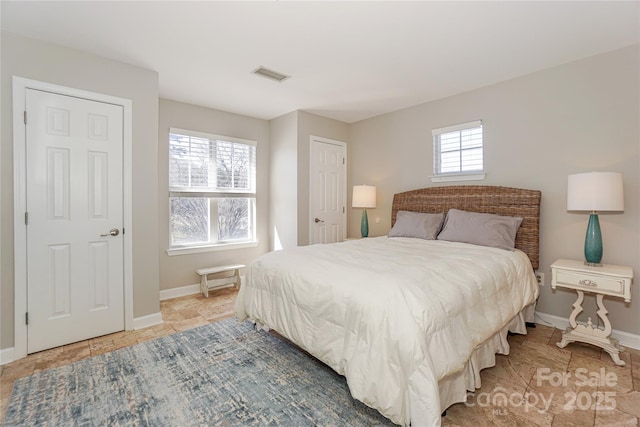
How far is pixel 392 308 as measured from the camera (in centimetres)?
157

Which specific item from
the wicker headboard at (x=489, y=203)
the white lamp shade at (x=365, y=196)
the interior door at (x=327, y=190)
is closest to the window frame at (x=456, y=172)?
the wicker headboard at (x=489, y=203)

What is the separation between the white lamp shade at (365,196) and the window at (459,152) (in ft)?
3.07

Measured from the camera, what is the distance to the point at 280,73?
3119mm

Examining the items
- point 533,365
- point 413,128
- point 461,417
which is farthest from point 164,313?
point 413,128

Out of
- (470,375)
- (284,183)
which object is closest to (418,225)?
(470,375)

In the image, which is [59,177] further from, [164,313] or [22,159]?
[164,313]

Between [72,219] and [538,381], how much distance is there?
3907 millimetres

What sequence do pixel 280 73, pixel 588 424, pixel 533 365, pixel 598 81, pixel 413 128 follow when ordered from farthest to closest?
pixel 413 128 < pixel 280 73 < pixel 598 81 < pixel 533 365 < pixel 588 424

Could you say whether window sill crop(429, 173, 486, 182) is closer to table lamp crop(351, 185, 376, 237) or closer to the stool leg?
table lamp crop(351, 185, 376, 237)

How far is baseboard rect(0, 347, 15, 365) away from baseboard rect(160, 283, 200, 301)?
1548 mm

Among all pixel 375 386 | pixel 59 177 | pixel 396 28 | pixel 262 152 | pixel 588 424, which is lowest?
pixel 588 424

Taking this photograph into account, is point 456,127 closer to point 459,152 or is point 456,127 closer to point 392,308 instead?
point 459,152

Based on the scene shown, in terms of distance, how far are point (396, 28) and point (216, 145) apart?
2.95 meters

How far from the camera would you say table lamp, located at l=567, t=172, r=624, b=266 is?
7.77 ft
